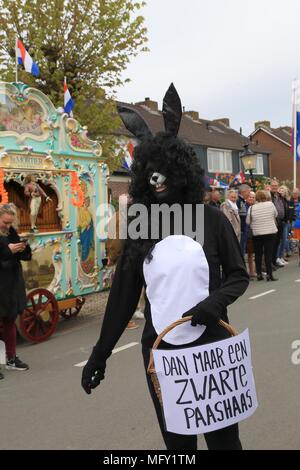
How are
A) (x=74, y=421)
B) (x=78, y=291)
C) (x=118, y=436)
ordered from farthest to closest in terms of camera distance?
(x=78, y=291)
(x=74, y=421)
(x=118, y=436)

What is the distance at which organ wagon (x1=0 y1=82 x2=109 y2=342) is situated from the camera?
6.84 m

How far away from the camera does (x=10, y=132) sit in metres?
6.77

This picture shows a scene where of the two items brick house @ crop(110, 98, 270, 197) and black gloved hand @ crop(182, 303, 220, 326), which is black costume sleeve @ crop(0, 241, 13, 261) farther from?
brick house @ crop(110, 98, 270, 197)

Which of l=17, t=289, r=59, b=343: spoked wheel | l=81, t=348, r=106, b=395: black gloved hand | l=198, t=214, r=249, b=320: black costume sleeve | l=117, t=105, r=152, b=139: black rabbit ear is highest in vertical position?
l=117, t=105, r=152, b=139: black rabbit ear

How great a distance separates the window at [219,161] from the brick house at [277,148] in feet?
32.1

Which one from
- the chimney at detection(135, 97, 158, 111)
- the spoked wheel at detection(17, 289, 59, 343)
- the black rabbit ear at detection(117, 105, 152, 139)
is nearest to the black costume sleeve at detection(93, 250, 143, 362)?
the black rabbit ear at detection(117, 105, 152, 139)

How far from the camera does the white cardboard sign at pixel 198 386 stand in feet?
7.22

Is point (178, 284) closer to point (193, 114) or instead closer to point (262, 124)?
point (193, 114)

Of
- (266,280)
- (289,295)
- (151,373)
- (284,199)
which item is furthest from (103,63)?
(151,373)

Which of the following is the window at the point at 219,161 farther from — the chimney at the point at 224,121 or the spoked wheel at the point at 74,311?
the spoked wheel at the point at 74,311

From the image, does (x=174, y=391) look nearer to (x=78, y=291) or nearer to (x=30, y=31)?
(x=78, y=291)

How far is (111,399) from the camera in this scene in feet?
14.8

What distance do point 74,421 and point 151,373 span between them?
6.64 ft

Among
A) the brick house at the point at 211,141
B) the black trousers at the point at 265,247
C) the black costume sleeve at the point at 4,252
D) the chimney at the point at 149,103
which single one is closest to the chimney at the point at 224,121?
the brick house at the point at 211,141
